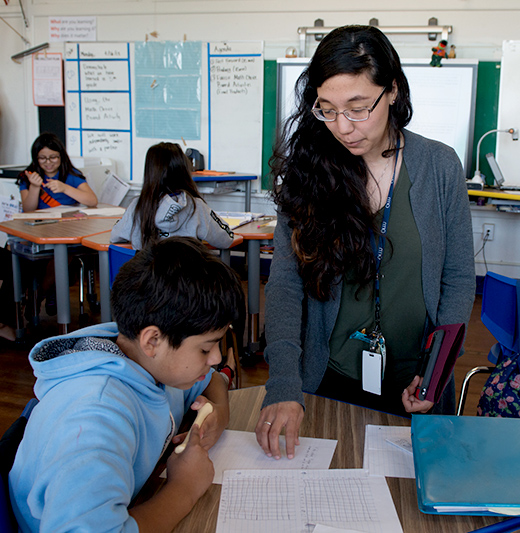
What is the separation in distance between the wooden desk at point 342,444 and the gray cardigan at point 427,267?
0.35 feet

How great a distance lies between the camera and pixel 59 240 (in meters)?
2.85

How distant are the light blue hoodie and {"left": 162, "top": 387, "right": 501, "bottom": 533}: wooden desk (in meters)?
Result: 0.11

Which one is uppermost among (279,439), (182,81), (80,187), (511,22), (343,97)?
(511,22)

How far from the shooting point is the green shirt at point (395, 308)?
120cm

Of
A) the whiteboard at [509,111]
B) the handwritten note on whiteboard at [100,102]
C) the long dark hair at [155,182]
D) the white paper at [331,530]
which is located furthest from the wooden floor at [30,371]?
the handwritten note on whiteboard at [100,102]

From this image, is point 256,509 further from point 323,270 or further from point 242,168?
point 242,168

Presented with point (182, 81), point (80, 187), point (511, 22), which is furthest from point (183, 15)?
point (511, 22)

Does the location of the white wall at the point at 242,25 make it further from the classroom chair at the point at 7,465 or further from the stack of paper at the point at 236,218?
the classroom chair at the point at 7,465

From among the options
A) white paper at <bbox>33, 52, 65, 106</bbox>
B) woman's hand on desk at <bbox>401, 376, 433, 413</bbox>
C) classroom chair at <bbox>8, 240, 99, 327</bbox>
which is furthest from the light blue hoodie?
white paper at <bbox>33, 52, 65, 106</bbox>

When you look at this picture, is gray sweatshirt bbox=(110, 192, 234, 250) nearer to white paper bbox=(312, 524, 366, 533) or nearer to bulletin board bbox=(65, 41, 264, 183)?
white paper bbox=(312, 524, 366, 533)

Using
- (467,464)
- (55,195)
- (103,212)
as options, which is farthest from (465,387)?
(55,195)

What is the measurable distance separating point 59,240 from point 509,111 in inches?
136

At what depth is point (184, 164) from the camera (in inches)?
104

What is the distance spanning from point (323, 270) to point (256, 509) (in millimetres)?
524
